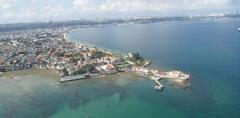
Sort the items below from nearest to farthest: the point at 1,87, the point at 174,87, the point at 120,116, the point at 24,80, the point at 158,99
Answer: the point at 120,116
the point at 158,99
the point at 174,87
the point at 1,87
the point at 24,80

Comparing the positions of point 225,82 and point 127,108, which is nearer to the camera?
point 127,108

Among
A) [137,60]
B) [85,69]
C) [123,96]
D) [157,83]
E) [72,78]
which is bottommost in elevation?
[123,96]

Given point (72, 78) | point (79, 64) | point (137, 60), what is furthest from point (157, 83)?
point (79, 64)

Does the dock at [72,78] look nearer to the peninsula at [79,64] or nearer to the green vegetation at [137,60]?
the peninsula at [79,64]

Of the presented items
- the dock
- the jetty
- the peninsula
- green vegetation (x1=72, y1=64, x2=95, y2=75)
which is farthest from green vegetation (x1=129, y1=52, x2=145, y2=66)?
the dock

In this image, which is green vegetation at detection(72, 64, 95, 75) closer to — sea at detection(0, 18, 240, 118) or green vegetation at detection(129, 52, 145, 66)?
sea at detection(0, 18, 240, 118)

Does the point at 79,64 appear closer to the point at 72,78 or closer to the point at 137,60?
the point at 72,78

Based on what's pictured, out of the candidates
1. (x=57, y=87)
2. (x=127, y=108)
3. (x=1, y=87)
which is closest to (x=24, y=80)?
(x=1, y=87)

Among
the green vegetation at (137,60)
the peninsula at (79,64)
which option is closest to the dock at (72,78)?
the peninsula at (79,64)

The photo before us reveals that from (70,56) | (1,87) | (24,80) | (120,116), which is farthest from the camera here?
(70,56)

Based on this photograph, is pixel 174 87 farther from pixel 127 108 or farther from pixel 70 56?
pixel 70 56

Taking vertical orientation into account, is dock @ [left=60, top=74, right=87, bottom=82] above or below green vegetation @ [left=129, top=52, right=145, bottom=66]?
below
